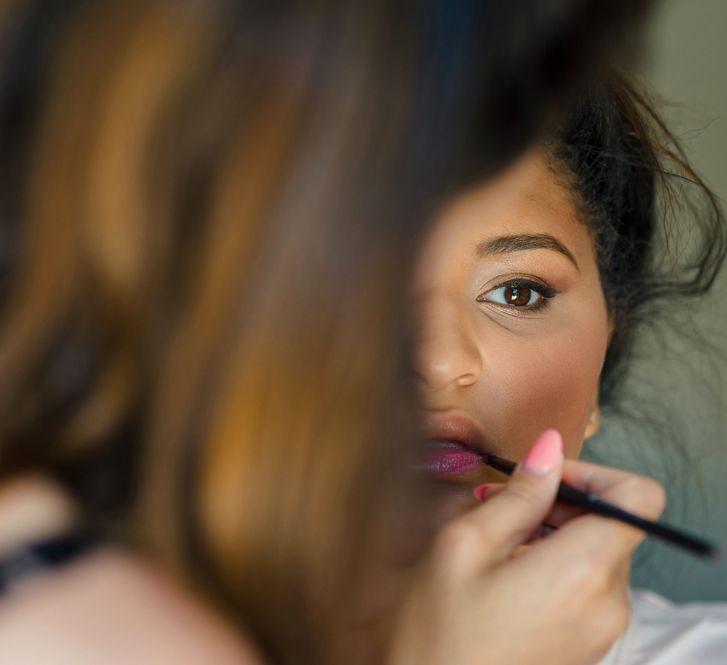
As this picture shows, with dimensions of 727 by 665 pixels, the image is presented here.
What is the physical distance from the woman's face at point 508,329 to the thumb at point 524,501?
273 millimetres

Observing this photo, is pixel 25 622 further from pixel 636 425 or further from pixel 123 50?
pixel 636 425

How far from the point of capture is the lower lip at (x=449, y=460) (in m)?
0.98

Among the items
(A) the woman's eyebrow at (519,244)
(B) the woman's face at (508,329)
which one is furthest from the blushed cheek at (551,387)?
(A) the woman's eyebrow at (519,244)

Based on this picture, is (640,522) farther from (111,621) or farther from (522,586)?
(111,621)

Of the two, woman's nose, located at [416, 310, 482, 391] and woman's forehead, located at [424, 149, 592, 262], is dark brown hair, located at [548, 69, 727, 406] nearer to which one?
woman's forehead, located at [424, 149, 592, 262]

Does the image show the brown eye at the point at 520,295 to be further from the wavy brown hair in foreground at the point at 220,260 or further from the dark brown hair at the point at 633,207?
the wavy brown hair in foreground at the point at 220,260

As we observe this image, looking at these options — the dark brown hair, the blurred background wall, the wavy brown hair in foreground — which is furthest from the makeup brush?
the blurred background wall

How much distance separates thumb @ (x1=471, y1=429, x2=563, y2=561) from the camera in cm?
68

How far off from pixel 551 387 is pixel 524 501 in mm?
397

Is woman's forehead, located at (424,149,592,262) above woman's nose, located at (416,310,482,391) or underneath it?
above

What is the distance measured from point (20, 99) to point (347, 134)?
16 centimetres

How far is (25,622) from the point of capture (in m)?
0.44

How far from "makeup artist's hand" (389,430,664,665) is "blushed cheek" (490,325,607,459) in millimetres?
320

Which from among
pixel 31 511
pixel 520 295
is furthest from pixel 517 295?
pixel 31 511
